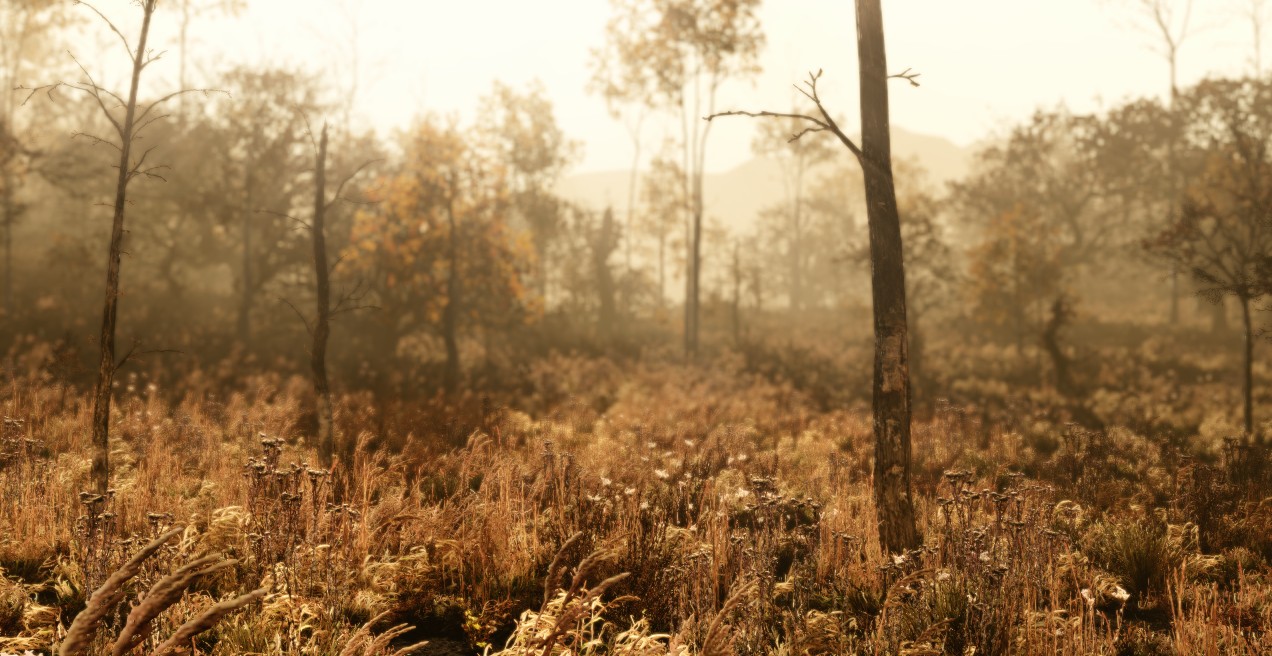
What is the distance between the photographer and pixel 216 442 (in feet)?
29.4

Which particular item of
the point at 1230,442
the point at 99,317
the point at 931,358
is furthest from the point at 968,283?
the point at 99,317

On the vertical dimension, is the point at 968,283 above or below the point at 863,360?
above

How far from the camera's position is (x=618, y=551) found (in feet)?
17.9

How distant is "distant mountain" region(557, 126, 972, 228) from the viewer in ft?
486

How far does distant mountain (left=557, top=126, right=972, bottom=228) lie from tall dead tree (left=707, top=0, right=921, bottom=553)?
137 meters

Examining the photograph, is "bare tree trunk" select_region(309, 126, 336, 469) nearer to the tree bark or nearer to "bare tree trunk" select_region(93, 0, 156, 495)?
"bare tree trunk" select_region(93, 0, 156, 495)

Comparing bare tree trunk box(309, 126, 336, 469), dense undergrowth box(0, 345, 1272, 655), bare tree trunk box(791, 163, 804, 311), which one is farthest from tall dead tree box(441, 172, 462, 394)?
bare tree trunk box(791, 163, 804, 311)

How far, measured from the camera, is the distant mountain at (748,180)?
486 feet

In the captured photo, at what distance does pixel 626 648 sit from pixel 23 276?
27.5 meters

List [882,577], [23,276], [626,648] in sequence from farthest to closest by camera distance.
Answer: [23,276] < [882,577] < [626,648]

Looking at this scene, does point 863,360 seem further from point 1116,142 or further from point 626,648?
point 626,648

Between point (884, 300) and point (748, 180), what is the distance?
171 m

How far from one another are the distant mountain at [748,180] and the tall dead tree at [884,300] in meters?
137

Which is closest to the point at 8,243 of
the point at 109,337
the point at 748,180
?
the point at 109,337
